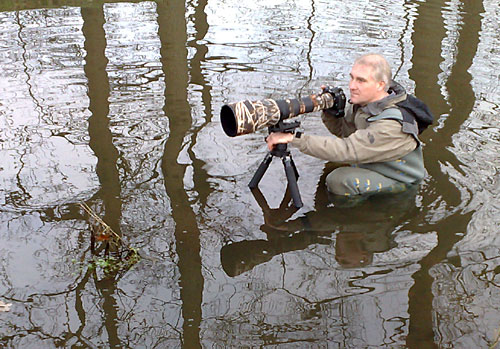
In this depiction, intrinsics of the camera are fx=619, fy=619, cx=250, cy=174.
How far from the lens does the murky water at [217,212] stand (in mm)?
3529

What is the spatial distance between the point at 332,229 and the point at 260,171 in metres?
0.76

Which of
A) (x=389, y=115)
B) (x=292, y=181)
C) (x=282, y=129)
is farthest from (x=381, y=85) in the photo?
(x=292, y=181)

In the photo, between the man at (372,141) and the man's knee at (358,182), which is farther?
the man's knee at (358,182)

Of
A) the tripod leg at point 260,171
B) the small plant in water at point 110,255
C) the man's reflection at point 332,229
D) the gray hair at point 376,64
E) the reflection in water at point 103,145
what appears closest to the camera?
the reflection in water at point 103,145

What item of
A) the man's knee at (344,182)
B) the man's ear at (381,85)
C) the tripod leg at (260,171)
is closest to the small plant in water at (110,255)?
the tripod leg at (260,171)

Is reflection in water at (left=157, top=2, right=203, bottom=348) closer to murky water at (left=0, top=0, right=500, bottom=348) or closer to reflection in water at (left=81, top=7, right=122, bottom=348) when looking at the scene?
murky water at (left=0, top=0, right=500, bottom=348)

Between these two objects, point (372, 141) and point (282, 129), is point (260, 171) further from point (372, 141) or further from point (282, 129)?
point (372, 141)

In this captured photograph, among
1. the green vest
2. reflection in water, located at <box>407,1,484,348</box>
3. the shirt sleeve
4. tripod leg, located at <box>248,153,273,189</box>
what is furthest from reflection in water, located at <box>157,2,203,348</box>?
the green vest

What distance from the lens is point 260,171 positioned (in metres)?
4.89

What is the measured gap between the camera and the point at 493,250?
4.26m

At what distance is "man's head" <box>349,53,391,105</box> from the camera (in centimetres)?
454

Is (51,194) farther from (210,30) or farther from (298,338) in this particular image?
(210,30)

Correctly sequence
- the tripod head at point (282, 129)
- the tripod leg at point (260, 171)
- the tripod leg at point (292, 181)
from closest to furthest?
the tripod head at point (282, 129) → the tripod leg at point (292, 181) → the tripod leg at point (260, 171)

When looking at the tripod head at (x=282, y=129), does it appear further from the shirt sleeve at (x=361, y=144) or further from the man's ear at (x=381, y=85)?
the man's ear at (x=381, y=85)
